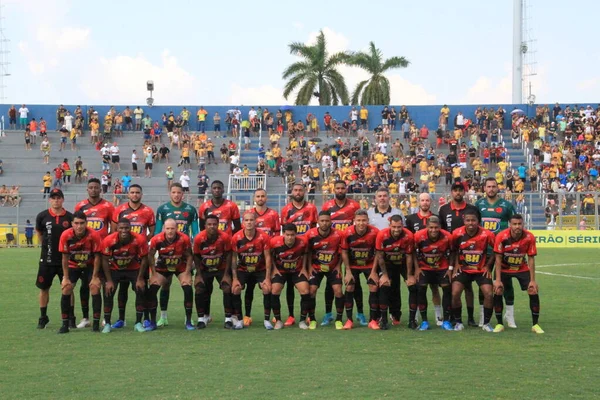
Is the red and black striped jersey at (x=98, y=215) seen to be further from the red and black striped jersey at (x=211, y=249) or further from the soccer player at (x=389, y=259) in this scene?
the soccer player at (x=389, y=259)

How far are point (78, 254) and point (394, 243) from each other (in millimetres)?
4338

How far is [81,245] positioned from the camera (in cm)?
1211

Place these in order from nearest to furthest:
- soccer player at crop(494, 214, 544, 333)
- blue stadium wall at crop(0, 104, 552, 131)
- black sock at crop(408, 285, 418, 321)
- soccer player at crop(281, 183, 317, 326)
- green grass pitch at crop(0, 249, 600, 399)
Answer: green grass pitch at crop(0, 249, 600, 399), soccer player at crop(494, 214, 544, 333), black sock at crop(408, 285, 418, 321), soccer player at crop(281, 183, 317, 326), blue stadium wall at crop(0, 104, 552, 131)

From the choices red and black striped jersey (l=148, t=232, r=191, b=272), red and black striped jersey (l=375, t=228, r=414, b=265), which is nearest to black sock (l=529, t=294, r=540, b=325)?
red and black striped jersey (l=375, t=228, r=414, b=265)

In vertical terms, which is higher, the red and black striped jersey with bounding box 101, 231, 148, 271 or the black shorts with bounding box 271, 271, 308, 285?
the red and black striped jersey with bounding box 101, 231, 148, 271

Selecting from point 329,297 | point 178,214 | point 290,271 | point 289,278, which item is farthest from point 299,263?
point 178,214

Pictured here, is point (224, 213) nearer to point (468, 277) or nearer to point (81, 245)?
point (81, 245)

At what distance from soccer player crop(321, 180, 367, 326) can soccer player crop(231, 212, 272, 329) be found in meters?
0.94

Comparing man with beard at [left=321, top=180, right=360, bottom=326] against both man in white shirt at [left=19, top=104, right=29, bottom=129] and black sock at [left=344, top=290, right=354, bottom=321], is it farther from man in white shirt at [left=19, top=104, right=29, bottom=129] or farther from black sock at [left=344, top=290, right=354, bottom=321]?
man in white shirt at [left=19, top=104, right=29, bottom=129]

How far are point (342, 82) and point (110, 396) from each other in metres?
51.4

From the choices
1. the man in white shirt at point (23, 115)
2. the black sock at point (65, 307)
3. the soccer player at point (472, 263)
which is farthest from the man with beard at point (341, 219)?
the man in white shirt at point (23, 115)

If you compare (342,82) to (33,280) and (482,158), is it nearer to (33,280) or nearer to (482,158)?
(482,158)

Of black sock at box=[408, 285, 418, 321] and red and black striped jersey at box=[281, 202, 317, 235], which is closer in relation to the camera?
black sock at box=[408, 285, 418, 321]

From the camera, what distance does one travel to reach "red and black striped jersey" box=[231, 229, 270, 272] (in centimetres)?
1256
